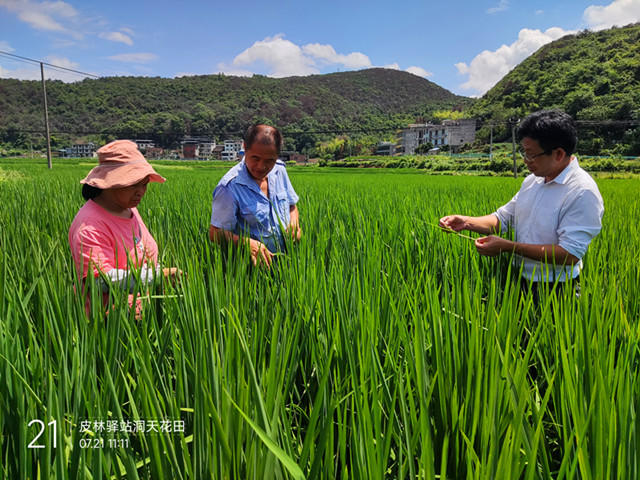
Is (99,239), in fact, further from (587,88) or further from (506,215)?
(587,88)

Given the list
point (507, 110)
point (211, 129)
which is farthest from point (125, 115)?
point (507, 110)

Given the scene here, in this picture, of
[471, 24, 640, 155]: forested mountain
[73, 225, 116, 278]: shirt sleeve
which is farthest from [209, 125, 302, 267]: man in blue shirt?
[471, 24, 640, 155]: forested mountain

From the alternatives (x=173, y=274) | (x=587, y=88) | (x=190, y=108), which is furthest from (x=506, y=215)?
(x=190, y=108)

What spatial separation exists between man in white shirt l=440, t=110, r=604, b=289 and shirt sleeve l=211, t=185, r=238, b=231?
1.13m

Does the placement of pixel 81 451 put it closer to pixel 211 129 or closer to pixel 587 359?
pixel 587 359

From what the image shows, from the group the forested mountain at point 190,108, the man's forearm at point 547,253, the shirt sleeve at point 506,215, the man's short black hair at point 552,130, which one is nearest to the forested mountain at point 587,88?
the forested mountain at point 190,108

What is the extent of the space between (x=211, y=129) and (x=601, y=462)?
61.3 meters

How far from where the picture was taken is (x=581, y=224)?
60.1 inches

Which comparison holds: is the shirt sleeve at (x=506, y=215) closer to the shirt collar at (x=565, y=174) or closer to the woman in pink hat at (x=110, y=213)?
the shirt collar at (x=565, y=174)

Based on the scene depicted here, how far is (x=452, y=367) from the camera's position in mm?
867

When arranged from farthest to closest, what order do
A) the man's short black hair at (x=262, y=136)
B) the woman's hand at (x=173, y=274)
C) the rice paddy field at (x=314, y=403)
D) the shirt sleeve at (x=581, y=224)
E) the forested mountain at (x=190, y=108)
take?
the forested mountain at (x=190, y=108), the man's short black hair at (x=262, y=136), the shirt sleeve at (x=581, y=224), the woman's hand at (x=173, y=274), the rice paddy field at (x=314, y=403)

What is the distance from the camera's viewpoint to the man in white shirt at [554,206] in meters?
1.52

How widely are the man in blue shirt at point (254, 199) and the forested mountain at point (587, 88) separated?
43.2 m

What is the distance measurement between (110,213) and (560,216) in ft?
5.60
